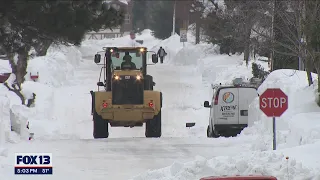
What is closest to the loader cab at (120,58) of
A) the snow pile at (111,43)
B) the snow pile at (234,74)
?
the snow pile at (234,74)

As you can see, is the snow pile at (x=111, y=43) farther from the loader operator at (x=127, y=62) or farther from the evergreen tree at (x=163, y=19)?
the loader operator at (x=127, y=62)

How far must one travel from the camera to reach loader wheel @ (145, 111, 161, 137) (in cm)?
2247

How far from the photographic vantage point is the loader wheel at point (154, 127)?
73.7 feet

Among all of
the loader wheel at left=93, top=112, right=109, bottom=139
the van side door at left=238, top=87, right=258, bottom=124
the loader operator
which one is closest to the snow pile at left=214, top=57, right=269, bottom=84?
the van side door at left=238, top=87, right=258, bottom=124

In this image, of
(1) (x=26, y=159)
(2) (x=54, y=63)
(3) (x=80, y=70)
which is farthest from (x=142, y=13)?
(1) (x=26, y=159)

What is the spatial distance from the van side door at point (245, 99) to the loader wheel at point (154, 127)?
249 centimetres

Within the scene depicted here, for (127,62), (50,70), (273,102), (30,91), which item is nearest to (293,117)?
(273,102)

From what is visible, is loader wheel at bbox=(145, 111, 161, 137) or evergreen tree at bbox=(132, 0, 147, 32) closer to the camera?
loader wheel at bbox=(145, 111, 161, 137)

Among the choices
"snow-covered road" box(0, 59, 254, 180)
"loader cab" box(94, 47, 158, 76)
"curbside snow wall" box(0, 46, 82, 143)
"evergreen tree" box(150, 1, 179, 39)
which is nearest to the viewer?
"snow-covered road" box(0, 59, 254, 180)

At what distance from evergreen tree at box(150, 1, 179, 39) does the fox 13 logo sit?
75678 millimetres

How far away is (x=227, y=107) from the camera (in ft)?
75.5

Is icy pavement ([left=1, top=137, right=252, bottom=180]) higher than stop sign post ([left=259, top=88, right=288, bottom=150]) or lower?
lower

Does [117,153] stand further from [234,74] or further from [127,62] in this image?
[234,74]

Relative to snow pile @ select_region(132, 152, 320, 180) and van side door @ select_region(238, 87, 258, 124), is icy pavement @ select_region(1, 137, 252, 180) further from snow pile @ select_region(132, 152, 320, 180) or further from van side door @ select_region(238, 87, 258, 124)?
van side door @ select_region(238, 87, 258, 124)
